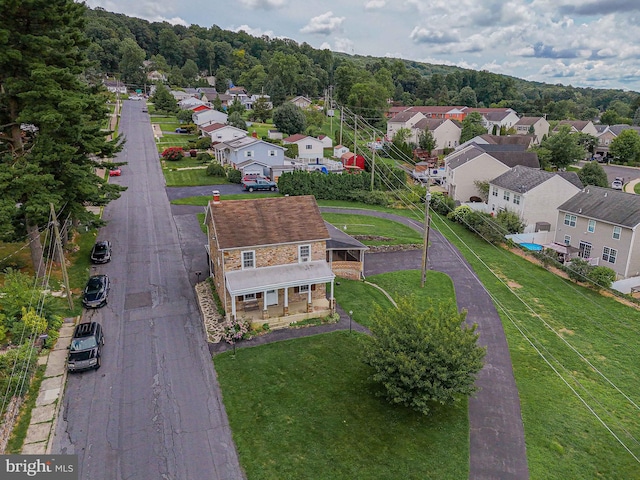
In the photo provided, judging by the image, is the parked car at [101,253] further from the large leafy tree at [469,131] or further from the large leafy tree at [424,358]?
the large leafy tree at [469,131]

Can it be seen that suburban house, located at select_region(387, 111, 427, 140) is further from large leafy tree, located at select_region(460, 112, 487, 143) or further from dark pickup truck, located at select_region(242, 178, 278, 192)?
dark pickup truck, located at select_region(242, 178, 278, 192)

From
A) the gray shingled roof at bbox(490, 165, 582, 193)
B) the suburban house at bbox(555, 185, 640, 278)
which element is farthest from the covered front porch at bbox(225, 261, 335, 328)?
the gray shingled roof at bbox(490, 165, 582, 193)

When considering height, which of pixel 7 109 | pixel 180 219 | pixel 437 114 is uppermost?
pixel 437 114

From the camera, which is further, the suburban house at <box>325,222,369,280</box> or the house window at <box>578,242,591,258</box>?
the house window at <box>578,242,591,258</box>

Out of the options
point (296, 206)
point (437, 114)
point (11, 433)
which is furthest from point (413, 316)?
point (437, 114)

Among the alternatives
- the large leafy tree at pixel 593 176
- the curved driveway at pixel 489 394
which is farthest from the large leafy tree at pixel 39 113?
the large leafy tree at pixel 593 176

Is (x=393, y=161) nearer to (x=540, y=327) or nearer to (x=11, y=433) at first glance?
(x=540, y=327)
